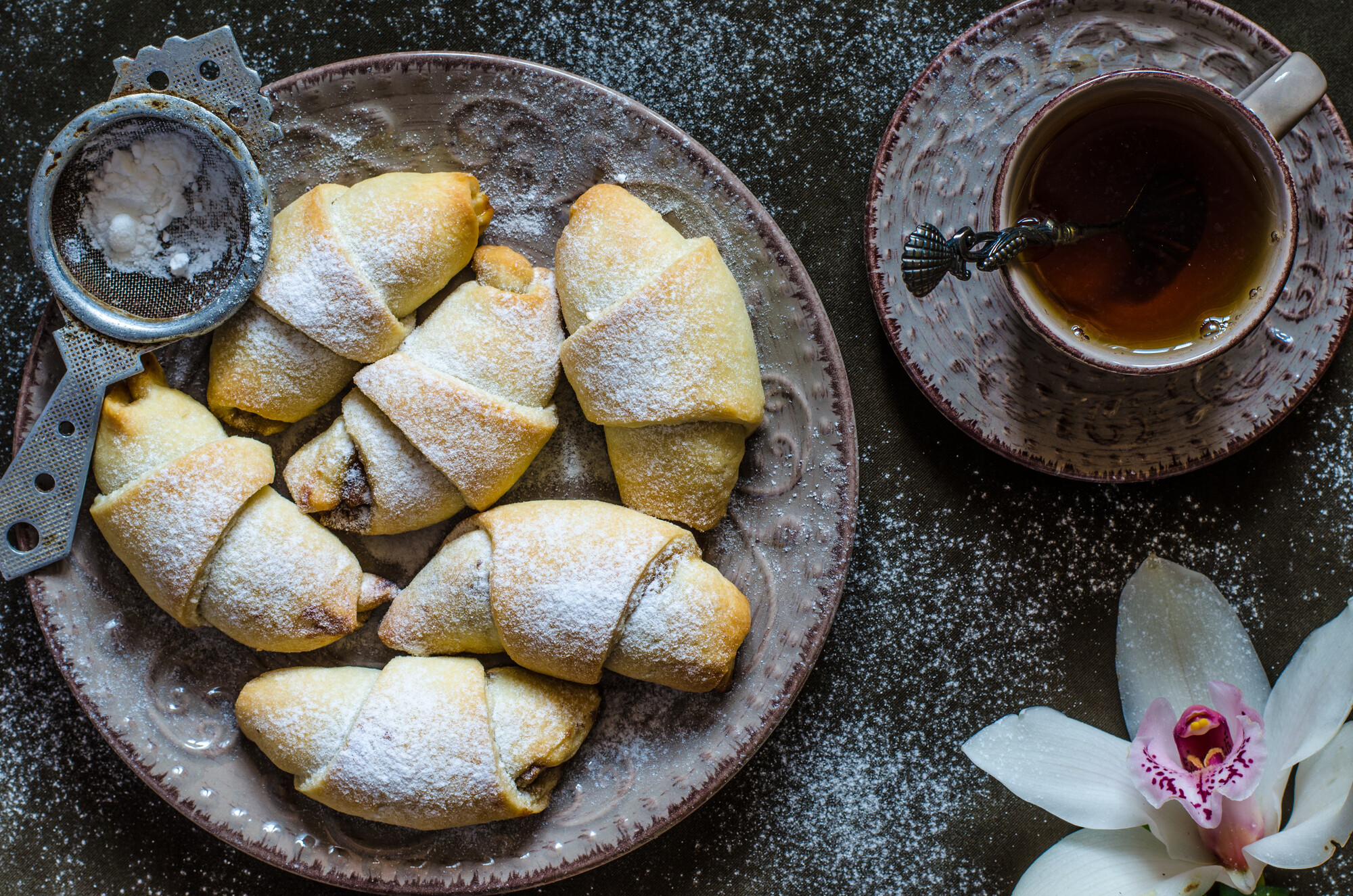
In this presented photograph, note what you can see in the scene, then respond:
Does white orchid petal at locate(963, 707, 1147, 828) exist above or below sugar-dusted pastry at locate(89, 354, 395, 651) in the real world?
below

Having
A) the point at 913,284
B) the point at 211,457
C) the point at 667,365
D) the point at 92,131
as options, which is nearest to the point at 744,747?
the point at 667,365

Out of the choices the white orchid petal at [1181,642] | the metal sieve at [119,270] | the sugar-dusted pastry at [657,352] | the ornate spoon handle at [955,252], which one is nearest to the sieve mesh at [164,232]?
the metal sieve at [119,270]

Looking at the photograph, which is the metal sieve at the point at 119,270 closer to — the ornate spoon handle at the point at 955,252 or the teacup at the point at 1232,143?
the ornate spoon handle at the point at 955,252

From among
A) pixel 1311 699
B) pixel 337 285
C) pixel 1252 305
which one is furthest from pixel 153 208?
pixel 1311 699

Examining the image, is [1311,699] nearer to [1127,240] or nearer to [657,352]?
[1127,240]

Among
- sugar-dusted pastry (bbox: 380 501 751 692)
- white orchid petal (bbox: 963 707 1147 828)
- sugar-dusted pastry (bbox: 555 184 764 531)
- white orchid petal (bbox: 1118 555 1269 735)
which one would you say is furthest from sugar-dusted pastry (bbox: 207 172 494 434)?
white orchid petal (bbox: 1118 555 1269 735)

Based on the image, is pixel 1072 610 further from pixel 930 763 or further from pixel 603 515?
pixel 603 515

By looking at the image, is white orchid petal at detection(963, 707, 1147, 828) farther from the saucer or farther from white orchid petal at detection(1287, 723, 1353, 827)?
the saucer
